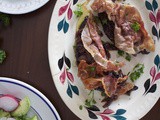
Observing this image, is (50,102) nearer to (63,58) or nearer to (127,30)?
(63,58)

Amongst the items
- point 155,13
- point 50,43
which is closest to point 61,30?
point 50,43

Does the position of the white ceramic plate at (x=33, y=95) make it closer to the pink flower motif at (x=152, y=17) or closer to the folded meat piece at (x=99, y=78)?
the folded meat piece at (x=99, y=78)

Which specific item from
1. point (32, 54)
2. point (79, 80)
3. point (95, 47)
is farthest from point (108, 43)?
point (32, 54)

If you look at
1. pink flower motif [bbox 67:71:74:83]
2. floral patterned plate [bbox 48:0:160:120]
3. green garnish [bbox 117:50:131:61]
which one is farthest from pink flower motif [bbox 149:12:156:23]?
pink flower motif [bbox 67:71:74:83]

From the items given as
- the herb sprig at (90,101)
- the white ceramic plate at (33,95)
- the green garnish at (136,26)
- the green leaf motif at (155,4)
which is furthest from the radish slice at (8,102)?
the green leaf motif at (155,4)

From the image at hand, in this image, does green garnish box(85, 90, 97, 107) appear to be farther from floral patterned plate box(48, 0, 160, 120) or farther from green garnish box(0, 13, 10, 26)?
green garnish box(0, 13, 10, 26)
